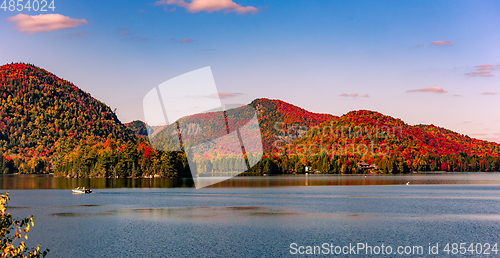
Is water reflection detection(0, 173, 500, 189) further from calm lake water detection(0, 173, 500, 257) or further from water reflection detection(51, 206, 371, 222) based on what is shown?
water reflection detection(51, 206, 371, 222)

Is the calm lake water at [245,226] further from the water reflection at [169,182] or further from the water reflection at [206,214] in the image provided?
the water reflection at [169,182]

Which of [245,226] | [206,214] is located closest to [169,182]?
[206,214]

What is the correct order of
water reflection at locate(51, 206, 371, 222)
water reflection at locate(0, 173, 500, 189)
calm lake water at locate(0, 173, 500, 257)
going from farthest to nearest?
water reflection at locate(0, 173, 500, 189), water reflection at locate(51, 206, 371, 222), calm lake water at locate(0, 173, 500, 257)

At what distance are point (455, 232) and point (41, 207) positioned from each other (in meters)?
43.3

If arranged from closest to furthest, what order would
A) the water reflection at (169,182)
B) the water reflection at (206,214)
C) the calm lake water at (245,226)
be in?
1. the calm lake water at (245,226)
2. the water reflection at (206,214)
3. the water reflection at (169,182)

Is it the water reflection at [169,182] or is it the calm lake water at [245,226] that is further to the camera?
the water reflection at [169,182]

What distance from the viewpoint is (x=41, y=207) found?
172ft

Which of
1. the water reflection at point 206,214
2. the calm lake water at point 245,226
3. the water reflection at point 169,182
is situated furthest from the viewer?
the water reflection at point 169,182

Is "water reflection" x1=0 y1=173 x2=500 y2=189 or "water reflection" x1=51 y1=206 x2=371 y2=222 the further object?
"water reflection" x1=0 y1=173 x2=500 y2=189

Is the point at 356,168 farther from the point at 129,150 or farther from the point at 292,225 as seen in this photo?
the point at 292,225

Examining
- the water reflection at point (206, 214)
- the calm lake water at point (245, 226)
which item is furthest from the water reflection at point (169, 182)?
the water reflection at point (206, 214)

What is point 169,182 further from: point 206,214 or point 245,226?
point 245,226

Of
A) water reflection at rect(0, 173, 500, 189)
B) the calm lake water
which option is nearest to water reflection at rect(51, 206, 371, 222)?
the calm lake water

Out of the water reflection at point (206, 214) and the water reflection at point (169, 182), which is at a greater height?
the water reflection at point (206, 214)
